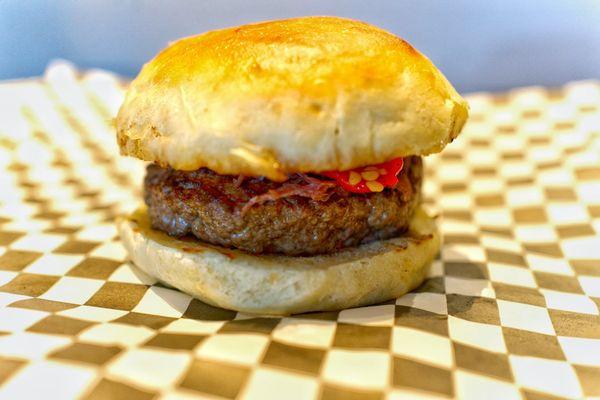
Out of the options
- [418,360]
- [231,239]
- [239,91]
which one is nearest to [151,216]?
[231,239]

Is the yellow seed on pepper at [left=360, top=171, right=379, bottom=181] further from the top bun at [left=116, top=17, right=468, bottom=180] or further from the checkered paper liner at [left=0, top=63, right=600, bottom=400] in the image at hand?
the checkered paper liner at [left=0, top=63, right=600, bottom=400]

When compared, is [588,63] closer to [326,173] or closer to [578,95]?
[578,95]

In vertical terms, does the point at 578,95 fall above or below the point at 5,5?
below

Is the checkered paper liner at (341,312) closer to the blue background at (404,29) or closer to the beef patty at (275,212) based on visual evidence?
the beef patty at (275,212)

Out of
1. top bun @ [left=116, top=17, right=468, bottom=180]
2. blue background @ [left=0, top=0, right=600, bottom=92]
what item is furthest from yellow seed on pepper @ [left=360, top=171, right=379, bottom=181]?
blue background @ [left=0, top=0, right=600, bottom=92]

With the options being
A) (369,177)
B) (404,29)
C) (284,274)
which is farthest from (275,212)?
(404,29)

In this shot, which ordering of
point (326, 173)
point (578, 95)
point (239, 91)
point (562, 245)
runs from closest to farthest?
1. point (239, 91)
2. point (326, 173)
3. point (562, 245)
4. point (578, 95)

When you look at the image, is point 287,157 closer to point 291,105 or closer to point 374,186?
point 291,105
